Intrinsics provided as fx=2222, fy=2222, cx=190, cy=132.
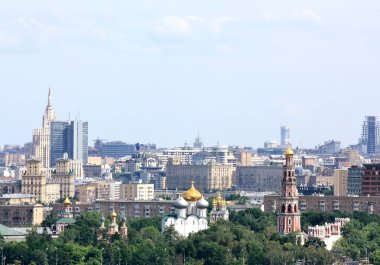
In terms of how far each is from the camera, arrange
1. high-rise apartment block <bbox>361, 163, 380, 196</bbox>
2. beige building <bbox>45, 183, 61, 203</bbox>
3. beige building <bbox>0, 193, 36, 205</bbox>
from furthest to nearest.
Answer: beige building <bbox>45, 183, 61, 203</bbox> → beige building <bbox>0, 193, 36, 205</bbox> → high-rise apartment block <bbox>361, 163, 380, 196</bbox>

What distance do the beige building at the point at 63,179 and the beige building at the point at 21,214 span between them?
2778cm

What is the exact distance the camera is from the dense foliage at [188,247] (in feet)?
319

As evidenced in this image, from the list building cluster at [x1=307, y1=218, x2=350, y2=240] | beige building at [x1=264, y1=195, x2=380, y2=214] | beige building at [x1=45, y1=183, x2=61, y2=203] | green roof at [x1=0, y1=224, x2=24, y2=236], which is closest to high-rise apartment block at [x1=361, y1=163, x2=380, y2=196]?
beige building at [x1=264, y1=195, x2=380, y2=214]

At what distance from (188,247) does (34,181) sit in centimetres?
6715

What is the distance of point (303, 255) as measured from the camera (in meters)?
98.4

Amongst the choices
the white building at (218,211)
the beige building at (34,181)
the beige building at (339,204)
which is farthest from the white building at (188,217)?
the beige building at (34,181)

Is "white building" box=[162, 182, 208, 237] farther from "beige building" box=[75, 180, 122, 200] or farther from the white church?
"beige building" box=[75, 180, 122, 200]

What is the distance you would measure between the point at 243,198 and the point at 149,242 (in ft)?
202

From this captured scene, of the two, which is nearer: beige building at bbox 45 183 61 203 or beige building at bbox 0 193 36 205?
beige building at bbox 0 193 36 205

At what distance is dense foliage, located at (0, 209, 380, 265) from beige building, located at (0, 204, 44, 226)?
23742 mm

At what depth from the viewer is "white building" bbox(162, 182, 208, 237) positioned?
11550 cm

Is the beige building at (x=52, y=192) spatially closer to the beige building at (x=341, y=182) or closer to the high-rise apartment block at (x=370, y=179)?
the beige building at (x=341, y=182)

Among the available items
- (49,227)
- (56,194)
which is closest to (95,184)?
(56,194)

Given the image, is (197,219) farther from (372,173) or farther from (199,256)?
(372,173)
